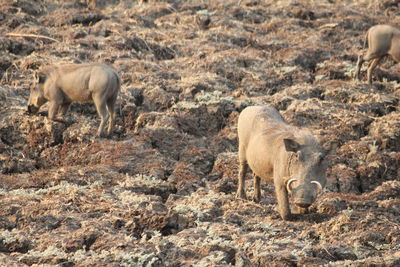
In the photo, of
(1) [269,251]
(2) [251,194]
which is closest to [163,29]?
(2) [251,194]

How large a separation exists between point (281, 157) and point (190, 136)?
333 cm

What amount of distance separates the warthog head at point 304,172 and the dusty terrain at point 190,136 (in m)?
0.30

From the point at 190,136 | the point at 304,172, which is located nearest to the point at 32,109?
the point at 190,136

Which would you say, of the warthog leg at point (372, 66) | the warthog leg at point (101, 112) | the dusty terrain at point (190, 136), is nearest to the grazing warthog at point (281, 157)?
the dusty terrain at point (190, 136)

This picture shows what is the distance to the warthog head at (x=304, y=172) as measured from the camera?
673 cm

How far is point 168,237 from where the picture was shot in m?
6.61

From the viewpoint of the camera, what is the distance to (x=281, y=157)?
714cm

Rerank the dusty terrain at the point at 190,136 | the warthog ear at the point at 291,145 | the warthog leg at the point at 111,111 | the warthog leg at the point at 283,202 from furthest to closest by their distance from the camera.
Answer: the warthog leg at the point at 111,111 < the warthog leg at the point at 283,202 < the warthog ear at the point at 291,145 < the dusty terrain at the point at 190,136

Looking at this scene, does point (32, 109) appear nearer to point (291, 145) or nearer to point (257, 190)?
point (257, 190)

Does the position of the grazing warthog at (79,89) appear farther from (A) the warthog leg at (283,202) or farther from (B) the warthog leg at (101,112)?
(A) the warthog leg at (283,202)

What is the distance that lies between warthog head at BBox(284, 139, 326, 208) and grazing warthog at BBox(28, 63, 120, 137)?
3796 millimetres

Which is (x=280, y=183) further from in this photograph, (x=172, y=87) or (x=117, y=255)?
(x=172, y=87)

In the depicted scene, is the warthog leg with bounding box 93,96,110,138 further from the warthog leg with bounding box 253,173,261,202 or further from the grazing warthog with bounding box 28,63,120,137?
the warthog leg with bounding box 253,173,261,202

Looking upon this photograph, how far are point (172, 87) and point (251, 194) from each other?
12.8 ft
